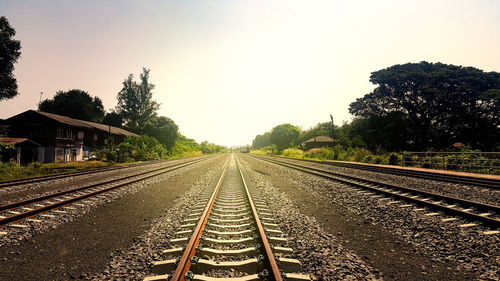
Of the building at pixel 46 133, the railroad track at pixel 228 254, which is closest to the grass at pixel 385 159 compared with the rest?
the railroad track at pixel 228 254

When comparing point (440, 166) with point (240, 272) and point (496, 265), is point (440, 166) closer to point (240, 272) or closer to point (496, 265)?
point (496, 265)

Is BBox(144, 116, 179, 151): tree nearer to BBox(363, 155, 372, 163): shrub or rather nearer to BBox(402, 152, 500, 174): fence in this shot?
BBox(363, 155, 372, 163): shrub

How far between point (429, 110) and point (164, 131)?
48768 millimetres

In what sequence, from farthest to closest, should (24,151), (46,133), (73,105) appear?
1. (73,105)
2. (46,133)
3. (24,151)

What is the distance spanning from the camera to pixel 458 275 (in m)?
2.78

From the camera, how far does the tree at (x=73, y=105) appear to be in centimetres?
4884

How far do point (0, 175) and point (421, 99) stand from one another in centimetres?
4809

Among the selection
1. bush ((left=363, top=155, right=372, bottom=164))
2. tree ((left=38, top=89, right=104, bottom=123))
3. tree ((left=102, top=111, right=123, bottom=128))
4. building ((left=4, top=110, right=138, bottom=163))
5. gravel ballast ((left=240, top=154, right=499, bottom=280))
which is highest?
tree ((left=38, top=89, right=104, bottom=123))

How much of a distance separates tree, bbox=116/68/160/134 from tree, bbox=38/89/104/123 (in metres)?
7.67

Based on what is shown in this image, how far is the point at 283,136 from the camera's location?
66938mm

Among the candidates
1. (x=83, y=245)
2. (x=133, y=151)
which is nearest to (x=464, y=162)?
(x=83, y=245)

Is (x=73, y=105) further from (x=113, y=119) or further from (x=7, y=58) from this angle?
(x=7, y=58)

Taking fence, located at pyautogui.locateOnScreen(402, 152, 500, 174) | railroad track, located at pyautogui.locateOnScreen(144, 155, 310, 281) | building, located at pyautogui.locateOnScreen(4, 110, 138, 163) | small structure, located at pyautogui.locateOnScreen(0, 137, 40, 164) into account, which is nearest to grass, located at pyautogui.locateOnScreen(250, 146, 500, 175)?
fence, located at pyautogui.locateOnScreen(402, 152, 500, 174)

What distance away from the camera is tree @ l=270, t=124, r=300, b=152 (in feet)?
220
